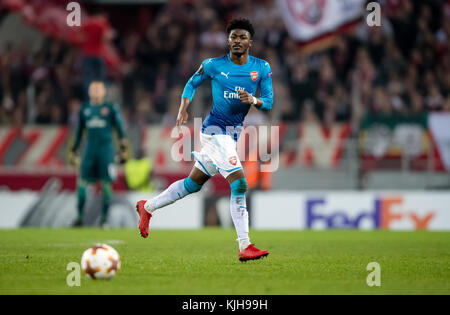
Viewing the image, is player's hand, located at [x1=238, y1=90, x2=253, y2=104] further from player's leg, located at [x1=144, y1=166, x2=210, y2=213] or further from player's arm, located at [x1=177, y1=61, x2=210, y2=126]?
player's leg, located at [x1=144, y1=166, x2=210, y2=213]

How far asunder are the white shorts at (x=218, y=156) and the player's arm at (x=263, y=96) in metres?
A: 0.52

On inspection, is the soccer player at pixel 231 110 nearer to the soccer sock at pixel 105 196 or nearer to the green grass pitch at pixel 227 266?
the green grass pitch at pixel 227 266

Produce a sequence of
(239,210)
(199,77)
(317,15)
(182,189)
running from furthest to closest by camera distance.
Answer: (317,15)
(182,189)
(199,77)
(239,210)

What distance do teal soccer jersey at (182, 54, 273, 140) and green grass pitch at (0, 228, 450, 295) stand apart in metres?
1.37

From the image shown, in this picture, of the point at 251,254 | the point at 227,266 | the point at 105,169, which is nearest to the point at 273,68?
the point at 105,169

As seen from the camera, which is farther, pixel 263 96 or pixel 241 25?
pixel 263 96

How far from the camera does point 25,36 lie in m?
23.3

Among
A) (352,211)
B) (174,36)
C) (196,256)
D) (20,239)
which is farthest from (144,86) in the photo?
(196,256)

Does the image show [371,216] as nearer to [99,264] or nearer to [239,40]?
[239,40]

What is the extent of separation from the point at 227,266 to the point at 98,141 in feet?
21.3

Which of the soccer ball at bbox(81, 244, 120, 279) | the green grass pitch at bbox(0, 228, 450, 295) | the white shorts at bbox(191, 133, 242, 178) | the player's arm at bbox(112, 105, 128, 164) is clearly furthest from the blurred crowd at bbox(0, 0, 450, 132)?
the soccer ball at bbox(81, 244, 120, 279)

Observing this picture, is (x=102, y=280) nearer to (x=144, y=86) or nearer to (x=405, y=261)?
(x=405, y=261)

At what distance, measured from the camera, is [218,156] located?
25.9 ft

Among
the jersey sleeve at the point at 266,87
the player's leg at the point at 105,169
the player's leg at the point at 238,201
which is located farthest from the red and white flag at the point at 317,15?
the player's leg at the point at 238,201
